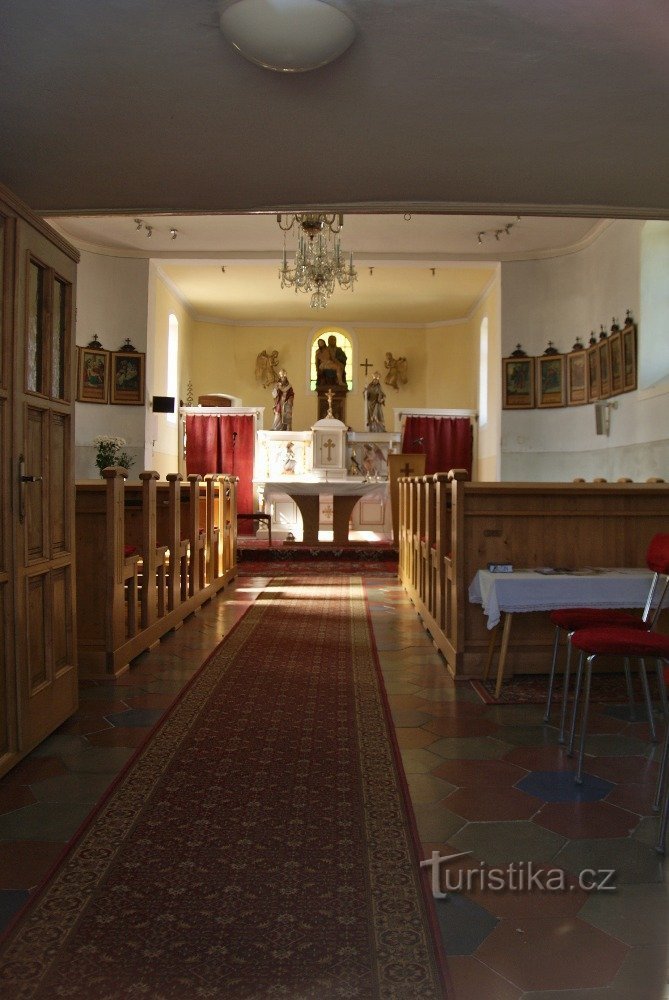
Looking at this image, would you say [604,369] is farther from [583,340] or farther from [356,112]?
[356,112]

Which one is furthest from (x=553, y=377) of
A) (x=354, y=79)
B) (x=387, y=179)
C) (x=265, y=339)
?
(x=354, y=79)

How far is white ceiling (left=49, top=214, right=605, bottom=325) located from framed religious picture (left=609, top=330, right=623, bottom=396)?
1.90m

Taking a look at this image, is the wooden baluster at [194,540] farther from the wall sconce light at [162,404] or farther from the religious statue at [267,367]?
the religious statue at [267,367]

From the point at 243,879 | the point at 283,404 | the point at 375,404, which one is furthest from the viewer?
the point at 375,404

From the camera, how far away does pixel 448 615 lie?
177 inches

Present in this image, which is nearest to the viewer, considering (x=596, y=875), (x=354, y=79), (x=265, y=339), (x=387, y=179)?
(x=596, y=875)

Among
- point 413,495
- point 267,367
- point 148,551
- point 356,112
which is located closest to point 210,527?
point 413,495

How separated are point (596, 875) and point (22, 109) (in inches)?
116

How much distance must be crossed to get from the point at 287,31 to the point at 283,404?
12821mm

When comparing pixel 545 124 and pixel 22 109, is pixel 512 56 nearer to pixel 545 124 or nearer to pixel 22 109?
pixel 545 124

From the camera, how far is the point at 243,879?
2029mm

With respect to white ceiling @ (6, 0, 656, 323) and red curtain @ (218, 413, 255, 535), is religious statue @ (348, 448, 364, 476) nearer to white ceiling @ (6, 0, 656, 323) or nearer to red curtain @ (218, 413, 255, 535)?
red curtain @ (218, 413, 255, 535)

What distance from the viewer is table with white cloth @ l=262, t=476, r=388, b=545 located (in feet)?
33.4

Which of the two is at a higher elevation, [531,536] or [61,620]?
[531,536]
